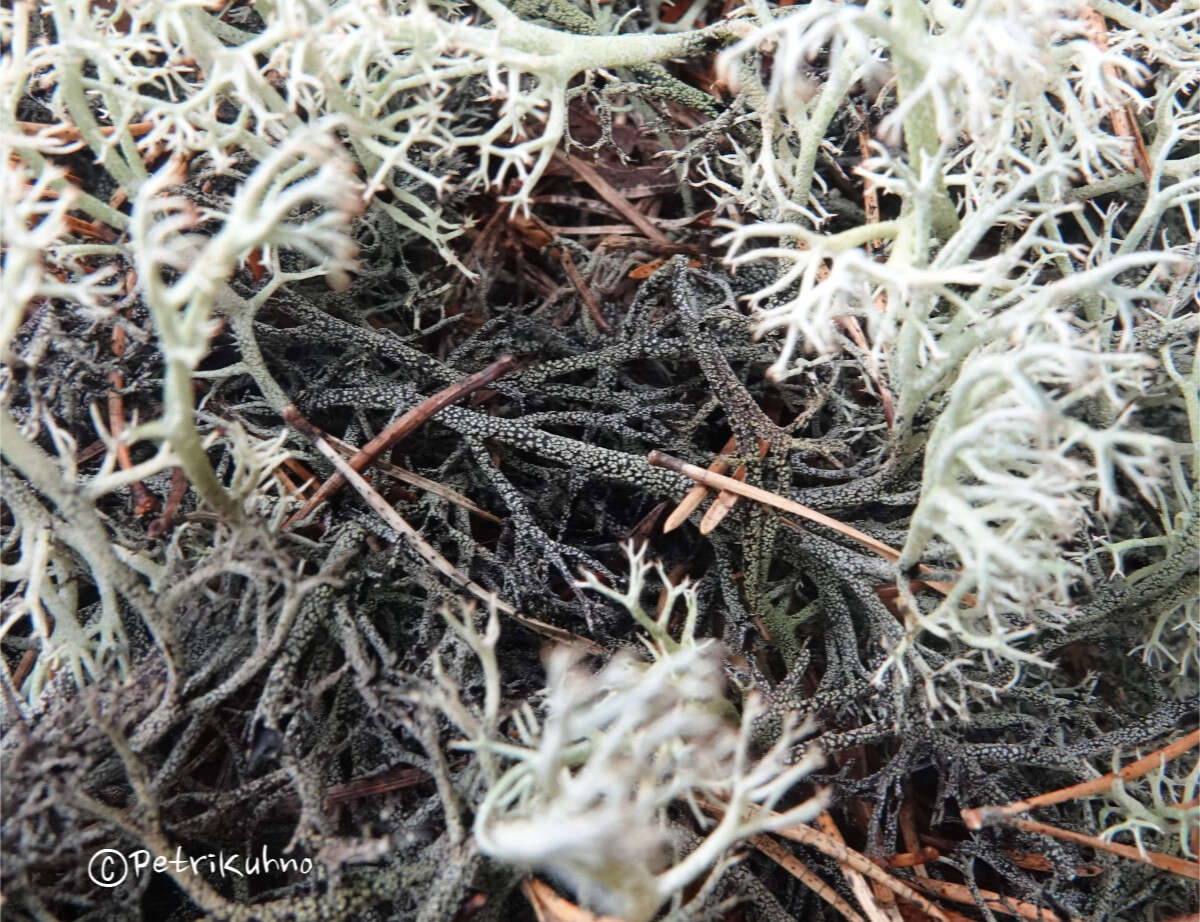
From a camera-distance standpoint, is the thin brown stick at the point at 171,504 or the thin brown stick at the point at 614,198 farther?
the thin brown stick at the point at 614,198

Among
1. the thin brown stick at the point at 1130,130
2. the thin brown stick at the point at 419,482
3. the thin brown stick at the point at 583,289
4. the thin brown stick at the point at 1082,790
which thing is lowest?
the thin brown stick at the point at 1082,790

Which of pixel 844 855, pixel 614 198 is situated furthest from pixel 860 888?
pixel 614 198

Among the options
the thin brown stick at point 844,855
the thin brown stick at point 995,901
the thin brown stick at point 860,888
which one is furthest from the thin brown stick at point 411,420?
the thin brown stick at point 995,901

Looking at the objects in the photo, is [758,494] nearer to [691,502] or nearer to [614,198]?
[691,502]

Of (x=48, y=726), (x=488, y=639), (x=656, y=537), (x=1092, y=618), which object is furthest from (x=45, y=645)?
(x=1092, y=618)

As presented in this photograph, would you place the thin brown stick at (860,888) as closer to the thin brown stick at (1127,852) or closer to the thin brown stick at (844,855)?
the thin brown stick at (844,855)

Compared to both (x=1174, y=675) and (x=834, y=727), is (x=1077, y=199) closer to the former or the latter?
(x=1174, y=675)
